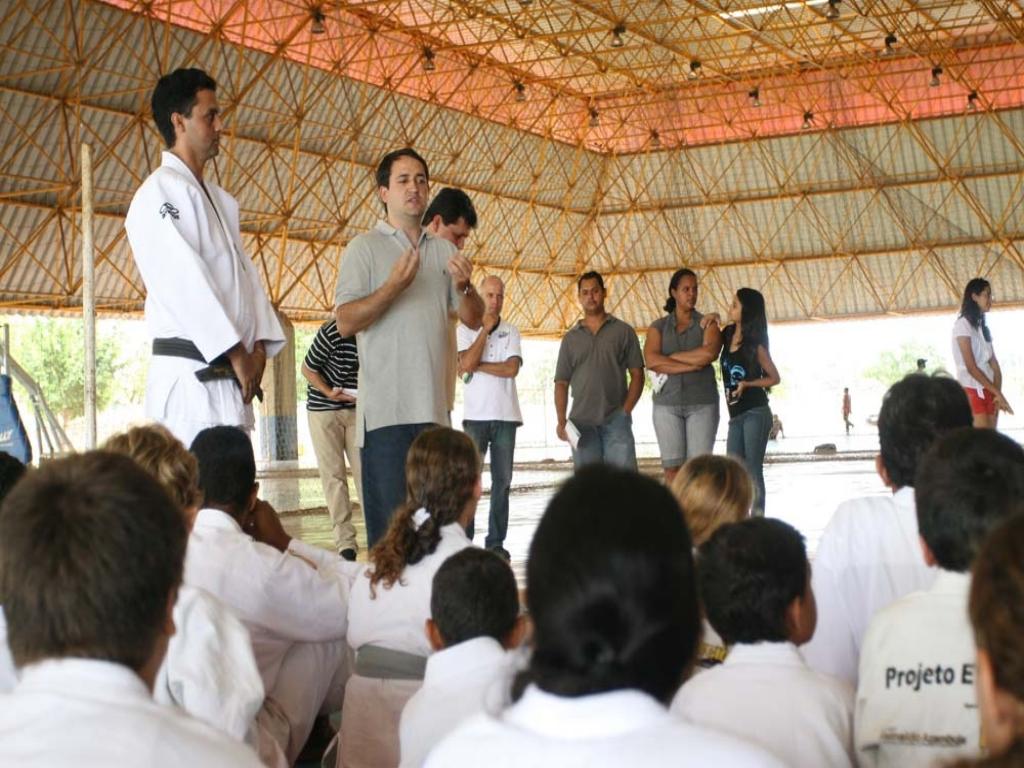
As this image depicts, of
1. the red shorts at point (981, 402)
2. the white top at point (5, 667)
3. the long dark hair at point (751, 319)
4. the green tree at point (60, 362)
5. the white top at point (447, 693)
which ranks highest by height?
the green tree at point (60, 362)

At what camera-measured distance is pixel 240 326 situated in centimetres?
450

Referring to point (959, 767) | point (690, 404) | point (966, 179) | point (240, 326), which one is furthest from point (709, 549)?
point (966, 179)

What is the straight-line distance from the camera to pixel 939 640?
2.34 meters

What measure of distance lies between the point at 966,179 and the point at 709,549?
3186cm

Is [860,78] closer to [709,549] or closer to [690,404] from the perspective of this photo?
[690,404]

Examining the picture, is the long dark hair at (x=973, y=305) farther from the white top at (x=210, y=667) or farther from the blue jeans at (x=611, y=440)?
the white top at (x=210, y=667)

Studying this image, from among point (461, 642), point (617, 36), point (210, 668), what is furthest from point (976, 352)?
point (617, 36)

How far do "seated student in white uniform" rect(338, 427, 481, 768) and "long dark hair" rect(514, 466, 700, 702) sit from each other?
2.17 meters

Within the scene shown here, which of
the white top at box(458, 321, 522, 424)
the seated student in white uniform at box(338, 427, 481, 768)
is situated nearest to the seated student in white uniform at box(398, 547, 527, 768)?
the seated student in white uniform at box(338, 427, 481, 768)

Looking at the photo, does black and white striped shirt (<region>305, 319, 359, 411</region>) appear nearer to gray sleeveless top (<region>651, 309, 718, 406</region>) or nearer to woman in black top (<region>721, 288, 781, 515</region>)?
gray sleeveless top (<region>651, 309, 718, 406</region>)

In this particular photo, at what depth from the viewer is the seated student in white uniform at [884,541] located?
319cm

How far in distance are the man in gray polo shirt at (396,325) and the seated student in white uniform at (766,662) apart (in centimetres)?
259

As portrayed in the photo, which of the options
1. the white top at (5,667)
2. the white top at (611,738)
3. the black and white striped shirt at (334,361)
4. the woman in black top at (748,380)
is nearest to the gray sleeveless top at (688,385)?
the woman in black top at (748,380)

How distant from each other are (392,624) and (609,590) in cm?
228
